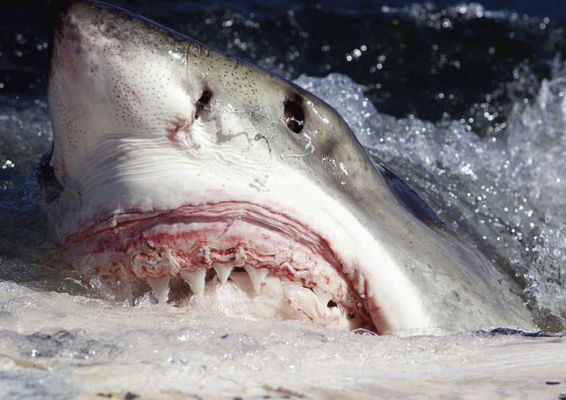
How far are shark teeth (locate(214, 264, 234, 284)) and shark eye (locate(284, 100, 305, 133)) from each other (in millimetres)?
277

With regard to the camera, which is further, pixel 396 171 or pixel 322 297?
pixel 396 171

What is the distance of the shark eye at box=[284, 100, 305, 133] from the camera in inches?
66.7

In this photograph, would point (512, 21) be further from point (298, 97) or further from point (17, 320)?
point (17, 320)

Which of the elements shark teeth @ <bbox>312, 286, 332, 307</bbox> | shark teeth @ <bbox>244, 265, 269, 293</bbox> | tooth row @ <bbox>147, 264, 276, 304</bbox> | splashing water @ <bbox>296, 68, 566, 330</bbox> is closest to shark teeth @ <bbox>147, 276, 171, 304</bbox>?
tooth row @ <bbox>147, 264, 276, 304</bbox>

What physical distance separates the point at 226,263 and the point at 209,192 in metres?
0.13

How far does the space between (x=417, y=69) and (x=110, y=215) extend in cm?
341

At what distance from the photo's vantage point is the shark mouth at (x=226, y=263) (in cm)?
159

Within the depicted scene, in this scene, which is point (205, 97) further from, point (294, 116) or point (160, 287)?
point (160, 287)

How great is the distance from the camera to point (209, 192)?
1.58 meters

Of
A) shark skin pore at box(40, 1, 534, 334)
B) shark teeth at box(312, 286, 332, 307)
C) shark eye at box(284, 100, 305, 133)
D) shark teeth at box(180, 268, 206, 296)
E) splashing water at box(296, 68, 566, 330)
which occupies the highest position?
splashing water at box(296, 68, 566, 330)

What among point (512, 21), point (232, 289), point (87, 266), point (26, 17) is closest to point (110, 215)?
point (87, 266)

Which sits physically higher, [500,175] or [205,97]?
[500,175]

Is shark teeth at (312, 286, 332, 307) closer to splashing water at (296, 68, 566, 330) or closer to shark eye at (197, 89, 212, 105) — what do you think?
shark eye at (197, 89, 212, 105)

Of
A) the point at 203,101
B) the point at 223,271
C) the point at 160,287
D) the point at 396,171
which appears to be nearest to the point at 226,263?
the point at 223,271
